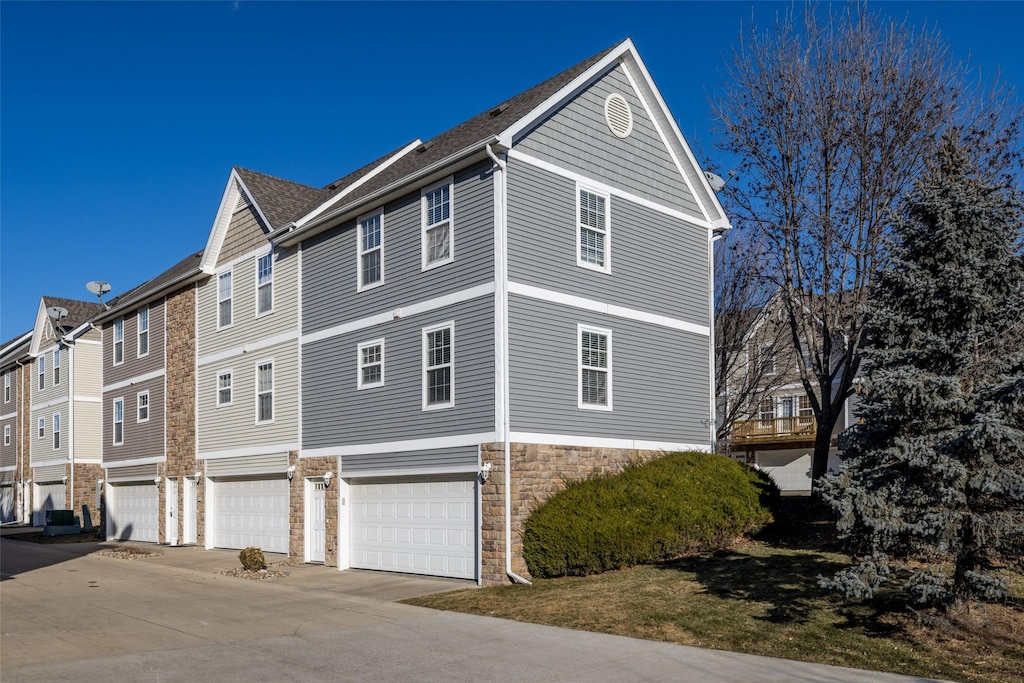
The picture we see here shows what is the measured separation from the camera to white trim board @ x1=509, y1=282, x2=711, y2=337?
17.9 m

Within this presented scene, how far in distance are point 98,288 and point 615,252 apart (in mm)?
24951

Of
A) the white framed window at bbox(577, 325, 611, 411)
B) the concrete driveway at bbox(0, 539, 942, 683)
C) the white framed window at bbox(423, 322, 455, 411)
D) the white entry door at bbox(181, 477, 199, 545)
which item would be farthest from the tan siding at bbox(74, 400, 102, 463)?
the white framed window at bbox(577, 325, 611, 411)

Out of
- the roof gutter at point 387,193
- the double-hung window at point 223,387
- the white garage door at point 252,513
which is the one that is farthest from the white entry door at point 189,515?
the roof gutter at point 387,193

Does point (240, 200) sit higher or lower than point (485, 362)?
higher

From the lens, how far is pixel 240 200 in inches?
1049

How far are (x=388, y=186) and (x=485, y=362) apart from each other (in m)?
4.86

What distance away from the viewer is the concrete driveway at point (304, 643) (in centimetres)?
1008

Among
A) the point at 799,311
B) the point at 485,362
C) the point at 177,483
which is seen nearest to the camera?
the point at 485,362

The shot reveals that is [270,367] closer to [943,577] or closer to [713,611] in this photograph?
[713,611]

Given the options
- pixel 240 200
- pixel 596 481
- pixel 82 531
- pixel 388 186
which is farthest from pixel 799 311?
pixel 82 531

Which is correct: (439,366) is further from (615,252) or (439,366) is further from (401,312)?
(615,252)

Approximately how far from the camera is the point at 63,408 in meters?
39.9

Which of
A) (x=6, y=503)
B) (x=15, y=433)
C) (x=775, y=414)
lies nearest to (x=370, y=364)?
(x=775, y=414)

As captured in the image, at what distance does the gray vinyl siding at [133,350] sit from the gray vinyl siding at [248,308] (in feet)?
10.4
